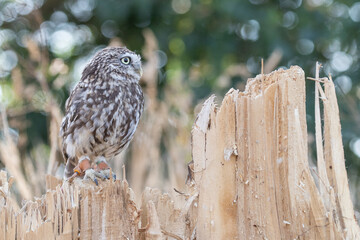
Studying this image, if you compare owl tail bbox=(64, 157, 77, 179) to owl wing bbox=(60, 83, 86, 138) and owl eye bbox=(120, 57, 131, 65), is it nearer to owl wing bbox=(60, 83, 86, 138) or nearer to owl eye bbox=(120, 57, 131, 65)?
owl wing bbox=(60, 83, 86, 138)

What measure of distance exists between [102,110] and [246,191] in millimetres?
1491

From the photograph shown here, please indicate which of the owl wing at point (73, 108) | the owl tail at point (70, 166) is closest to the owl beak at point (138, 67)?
the owl wing at point (73, 108)

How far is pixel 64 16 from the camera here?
6023 mm

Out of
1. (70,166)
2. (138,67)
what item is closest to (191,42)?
(138,67)

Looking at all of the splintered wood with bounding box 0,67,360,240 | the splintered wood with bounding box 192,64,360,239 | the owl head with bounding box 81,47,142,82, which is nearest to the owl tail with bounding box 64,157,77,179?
the owl head with bounding box 81,47,142,82

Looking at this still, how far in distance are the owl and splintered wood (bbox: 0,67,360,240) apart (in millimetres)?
1165

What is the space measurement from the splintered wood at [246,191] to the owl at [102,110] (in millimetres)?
1165

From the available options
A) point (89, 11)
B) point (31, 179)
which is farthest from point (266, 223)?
point (89, 11)

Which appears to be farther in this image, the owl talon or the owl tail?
the owl tail

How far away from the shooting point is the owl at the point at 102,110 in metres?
3.05

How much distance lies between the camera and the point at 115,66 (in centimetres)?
320

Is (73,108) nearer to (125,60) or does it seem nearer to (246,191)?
(125,60)

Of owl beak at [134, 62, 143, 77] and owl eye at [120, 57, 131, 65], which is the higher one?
owl eye at [120, 57, 131, 65]

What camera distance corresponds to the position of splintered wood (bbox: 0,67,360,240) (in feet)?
5.61
